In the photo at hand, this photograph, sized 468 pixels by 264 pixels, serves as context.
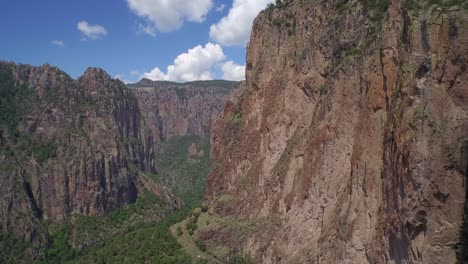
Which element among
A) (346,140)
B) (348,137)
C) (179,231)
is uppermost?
(348,137)

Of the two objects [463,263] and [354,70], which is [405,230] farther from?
[354,70]

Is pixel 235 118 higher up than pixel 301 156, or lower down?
higher up

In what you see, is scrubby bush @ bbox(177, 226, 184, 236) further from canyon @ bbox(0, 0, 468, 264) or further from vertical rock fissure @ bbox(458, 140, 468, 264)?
vertical rock fissure @ bbox(458, 140, 468, 264)

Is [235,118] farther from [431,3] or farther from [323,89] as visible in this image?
[431,3]

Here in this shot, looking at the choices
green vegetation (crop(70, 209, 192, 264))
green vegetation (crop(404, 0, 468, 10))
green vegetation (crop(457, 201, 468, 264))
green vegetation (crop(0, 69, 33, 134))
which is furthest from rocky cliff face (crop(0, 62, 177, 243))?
green vegetation (crop(457, 201, 468, 264))

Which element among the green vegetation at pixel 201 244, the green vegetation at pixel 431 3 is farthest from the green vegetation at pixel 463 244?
the green vegetation at pixel 201 244

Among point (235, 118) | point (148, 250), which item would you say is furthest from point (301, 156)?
point (148, 250)

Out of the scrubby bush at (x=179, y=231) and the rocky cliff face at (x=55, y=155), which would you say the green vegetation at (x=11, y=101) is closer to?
the rocky cliff face at (x=55, y=155)
